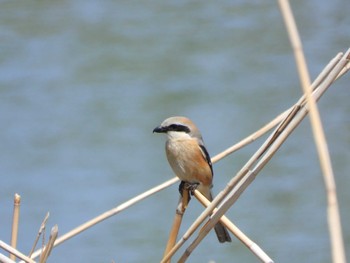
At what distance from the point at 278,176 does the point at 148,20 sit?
1.99 m

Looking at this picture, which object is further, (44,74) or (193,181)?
(44,74)

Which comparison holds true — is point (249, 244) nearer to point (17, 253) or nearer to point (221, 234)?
point (17, 253)

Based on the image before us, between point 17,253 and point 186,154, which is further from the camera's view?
point 186,154

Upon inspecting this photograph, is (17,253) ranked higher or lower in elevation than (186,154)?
lower

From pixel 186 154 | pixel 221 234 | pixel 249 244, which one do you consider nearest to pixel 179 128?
pixel 186 154

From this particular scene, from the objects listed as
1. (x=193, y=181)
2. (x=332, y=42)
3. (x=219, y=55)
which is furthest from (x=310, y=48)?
(x=193, y=181)

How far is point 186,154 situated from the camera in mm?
3371

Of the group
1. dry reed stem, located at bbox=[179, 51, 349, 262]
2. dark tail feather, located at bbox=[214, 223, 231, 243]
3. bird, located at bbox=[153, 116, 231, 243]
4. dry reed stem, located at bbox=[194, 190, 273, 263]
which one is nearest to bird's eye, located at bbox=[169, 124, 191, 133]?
bird, located at bbox=[153, 116, 231, 243]

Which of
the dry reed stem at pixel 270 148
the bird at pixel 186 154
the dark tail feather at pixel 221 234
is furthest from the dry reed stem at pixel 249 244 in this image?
the bird at pixel 186 154

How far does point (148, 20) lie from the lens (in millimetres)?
7035

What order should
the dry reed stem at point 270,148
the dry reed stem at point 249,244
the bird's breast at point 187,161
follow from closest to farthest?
1. the dry reed stem at point 270,148
2. the dry reed stem at point 249,244
3. the bird's breast at point 187,161

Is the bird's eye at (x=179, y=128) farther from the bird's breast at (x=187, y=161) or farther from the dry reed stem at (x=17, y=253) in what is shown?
the dry reed stem at (x=17, y=253)

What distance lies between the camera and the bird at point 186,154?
3336mm

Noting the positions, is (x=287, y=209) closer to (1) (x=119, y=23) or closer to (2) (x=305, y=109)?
(1) (x=119, y=23)
